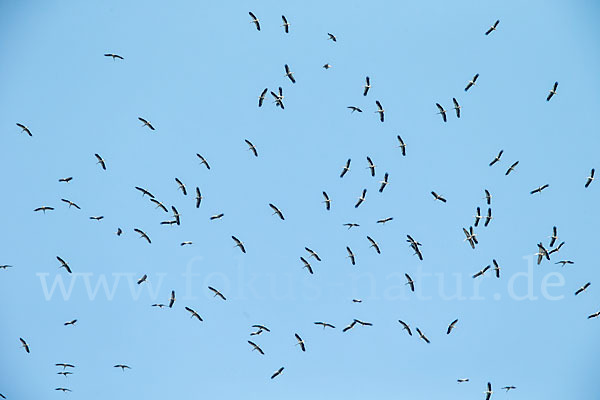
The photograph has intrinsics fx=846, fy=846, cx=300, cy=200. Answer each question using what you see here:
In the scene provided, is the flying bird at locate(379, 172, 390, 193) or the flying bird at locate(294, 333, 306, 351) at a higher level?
the flying bird at locate(379, 172, 390, 193)

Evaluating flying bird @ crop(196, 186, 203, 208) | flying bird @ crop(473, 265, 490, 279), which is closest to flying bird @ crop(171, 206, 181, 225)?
flying bird @ crop(196, 186, 203, 208)

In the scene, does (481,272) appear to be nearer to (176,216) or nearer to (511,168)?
(511,168)

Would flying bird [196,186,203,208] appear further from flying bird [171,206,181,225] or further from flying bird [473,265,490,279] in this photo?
flying bird [473,265,490,279]

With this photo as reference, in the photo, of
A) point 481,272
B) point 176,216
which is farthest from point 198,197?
point 481,272

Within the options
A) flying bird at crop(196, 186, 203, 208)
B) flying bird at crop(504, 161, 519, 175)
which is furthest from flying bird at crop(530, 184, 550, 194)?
flying bird at crop(196, 186, 203, 208)

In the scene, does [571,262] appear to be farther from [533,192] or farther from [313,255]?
[313,255]

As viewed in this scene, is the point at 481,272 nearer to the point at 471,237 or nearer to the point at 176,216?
the point at 471,237

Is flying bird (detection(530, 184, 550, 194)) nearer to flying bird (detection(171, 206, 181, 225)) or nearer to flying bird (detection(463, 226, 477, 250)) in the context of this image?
flying bird (detection(463, 226, 477, 250))

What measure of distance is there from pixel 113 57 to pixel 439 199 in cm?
2122

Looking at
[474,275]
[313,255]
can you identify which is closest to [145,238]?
[313,255]

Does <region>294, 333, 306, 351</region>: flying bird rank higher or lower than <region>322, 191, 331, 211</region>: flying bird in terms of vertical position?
lower

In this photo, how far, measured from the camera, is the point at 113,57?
50125 mm

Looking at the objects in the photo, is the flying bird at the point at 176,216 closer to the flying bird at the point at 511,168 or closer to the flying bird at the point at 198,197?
the flying bird at the point at 198,197

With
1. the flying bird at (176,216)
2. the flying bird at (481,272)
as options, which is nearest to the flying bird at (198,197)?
the flying bird at (176,216)
